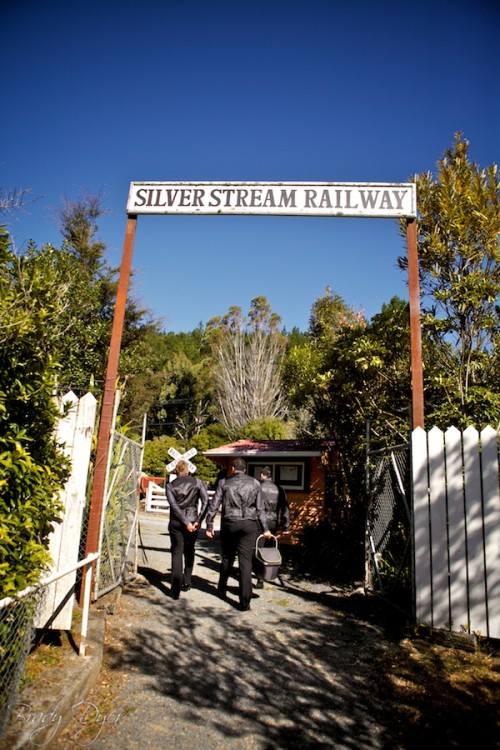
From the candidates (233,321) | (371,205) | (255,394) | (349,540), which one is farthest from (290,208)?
(233,321)

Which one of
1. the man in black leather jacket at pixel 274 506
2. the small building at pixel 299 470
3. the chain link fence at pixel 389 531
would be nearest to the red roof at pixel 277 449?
the small building at pixel 299 470

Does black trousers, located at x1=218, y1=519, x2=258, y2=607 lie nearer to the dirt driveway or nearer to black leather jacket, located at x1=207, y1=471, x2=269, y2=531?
black leather jacket, located at x1=207, y1=471, x2=269, y2=531

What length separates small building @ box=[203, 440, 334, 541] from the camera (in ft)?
43.0

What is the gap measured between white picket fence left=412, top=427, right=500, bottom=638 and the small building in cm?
820

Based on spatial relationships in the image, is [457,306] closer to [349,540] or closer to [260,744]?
[349,540]

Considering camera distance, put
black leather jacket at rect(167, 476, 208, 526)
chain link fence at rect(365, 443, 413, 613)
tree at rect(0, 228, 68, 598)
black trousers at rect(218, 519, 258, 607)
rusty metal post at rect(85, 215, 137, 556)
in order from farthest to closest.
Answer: black leather jacket at rect(167, 476, 208, 526)
chain link fence at rect(365, 443, 413, 613)
black trousers at rect(218, 519, 258, 607)
rusty metal post at rect(85, 215, 137, 556)
tree at rect(0, 228, 68, 598)

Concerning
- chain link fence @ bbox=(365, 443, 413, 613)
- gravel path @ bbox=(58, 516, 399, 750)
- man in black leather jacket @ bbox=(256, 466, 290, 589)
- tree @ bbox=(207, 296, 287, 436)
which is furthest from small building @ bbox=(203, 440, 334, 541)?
tree @ bbox=(207, 296, 287, 436)

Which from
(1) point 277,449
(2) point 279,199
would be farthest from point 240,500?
(1) point 277,449

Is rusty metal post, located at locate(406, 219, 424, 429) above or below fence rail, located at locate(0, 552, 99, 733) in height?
above

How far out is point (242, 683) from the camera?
3738mm

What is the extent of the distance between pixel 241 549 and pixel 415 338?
11.0 feet

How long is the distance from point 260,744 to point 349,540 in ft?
22.0

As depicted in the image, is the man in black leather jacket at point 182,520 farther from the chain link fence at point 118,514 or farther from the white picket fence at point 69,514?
the white picket fence at point 69,514

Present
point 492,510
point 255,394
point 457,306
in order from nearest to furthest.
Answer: point 492,510, point 457,306, point 255,394
